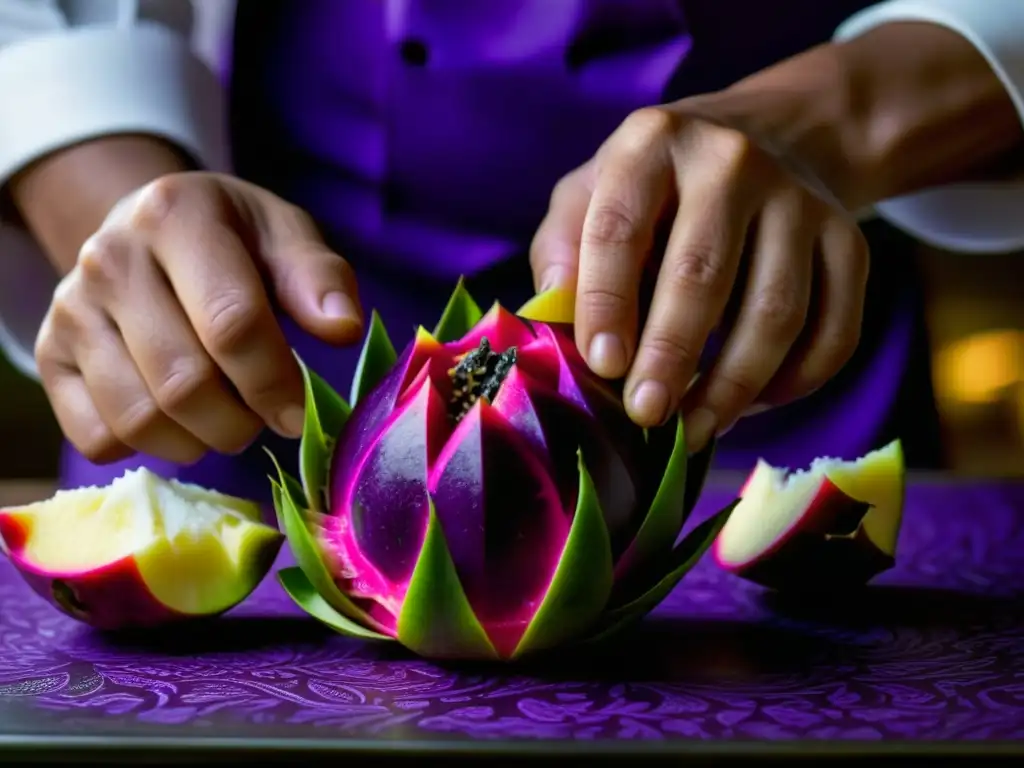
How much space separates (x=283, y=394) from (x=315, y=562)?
130 mm

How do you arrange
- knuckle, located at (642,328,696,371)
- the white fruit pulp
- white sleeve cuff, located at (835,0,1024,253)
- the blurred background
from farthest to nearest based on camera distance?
the blurred background, white sleeve cuff, located at (835,0,1024,253), the white fruit pulp, knuckle, located at (642,328,696,371)

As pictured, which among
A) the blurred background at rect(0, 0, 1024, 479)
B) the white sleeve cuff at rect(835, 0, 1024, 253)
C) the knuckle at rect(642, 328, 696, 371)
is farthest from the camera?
the blurred background at rect(0, 0, 1024, 479)

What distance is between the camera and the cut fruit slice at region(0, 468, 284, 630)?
22.7 inches

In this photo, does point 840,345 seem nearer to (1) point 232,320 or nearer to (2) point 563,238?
(2) point 563,238

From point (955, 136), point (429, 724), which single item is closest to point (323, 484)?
point (429, 724)

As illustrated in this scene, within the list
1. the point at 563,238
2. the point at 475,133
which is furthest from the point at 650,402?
the point at 475,133

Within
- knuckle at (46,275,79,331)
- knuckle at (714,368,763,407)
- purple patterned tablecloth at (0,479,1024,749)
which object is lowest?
purple patterned tablecloth at (0,479,1024,749)

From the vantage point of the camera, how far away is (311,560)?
53 centimetres

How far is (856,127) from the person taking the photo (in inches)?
30.5

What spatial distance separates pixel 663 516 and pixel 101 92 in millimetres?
626

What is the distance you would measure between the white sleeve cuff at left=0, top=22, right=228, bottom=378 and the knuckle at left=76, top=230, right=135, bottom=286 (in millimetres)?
255

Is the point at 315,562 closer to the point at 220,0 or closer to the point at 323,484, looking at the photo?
the point at 323,484

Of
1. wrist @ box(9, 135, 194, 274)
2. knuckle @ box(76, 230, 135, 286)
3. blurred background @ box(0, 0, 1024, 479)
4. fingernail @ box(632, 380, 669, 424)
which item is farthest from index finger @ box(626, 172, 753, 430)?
blurred background @ box(0, 0, 1024, 479)

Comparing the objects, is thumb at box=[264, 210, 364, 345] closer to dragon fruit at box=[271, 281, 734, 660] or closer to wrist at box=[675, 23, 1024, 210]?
dragon fruit at box=[271, 281, 734, 660]
